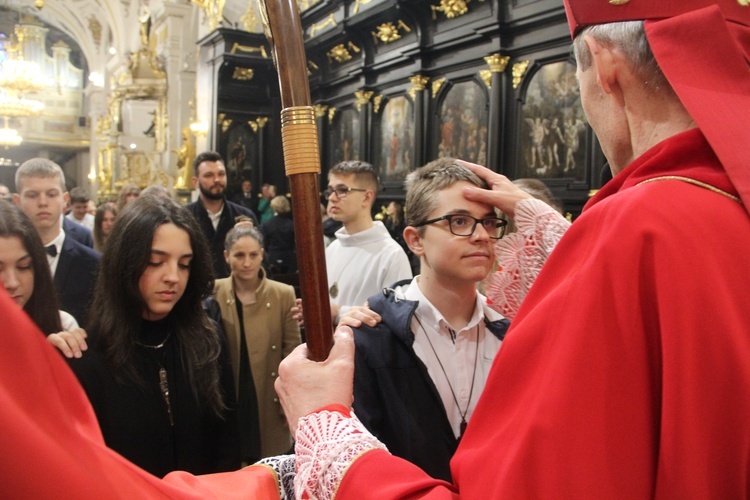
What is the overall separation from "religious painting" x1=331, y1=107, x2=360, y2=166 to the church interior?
31 millimetres

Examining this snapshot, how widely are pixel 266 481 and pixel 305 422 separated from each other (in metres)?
0.21

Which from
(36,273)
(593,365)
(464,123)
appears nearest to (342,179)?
(36,273)

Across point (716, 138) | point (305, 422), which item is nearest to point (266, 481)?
point (305, 422)

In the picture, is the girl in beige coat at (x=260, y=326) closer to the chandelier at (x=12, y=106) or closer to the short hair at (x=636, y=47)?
the short hair at (x=636, y=47)

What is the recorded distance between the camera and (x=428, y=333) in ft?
6.33

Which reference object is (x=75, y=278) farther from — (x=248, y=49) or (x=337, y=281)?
(x=248, y=49)

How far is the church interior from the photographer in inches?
271

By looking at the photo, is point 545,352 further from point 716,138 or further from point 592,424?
point 716,138

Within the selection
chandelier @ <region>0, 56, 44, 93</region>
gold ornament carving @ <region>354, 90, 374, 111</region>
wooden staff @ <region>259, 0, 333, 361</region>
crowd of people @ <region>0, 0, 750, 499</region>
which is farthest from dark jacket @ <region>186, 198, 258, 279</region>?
chandelier @ <region>0, 56, 44, 93</region>

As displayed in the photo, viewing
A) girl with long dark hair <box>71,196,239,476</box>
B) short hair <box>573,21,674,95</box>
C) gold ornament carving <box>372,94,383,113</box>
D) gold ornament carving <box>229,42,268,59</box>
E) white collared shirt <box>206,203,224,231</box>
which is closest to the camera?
short hair <box>573,21,674,95</box>

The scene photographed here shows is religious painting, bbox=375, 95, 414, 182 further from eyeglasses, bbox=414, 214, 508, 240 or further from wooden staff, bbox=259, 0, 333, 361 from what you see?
wooden staff, bbox=259, 0, 333, 361

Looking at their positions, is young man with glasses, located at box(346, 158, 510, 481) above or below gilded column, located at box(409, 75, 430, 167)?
below

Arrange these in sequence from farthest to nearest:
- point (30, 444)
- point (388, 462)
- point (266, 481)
A: point (266, 481) < point (388, 462) < point (30, 444)

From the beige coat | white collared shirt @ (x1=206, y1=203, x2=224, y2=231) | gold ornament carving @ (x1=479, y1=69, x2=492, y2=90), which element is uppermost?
gold ornament carving @ (x1=479, y1=69, x2=492, y2=90)
